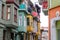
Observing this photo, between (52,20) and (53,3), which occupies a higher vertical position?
(53,3)

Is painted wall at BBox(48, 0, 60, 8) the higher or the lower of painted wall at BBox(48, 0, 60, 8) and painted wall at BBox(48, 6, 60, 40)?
the higher

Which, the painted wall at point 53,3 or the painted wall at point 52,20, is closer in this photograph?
the painted wall at point 52,20

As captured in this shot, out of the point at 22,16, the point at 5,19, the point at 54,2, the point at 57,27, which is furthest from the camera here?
the point at 22,16

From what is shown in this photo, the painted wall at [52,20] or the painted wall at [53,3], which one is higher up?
the painted wall at [53,3]

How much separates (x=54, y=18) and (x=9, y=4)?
1222 centimetres

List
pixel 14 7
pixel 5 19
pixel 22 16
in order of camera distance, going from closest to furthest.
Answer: pixel 5 19
pixel 14 7
pixel 22 16

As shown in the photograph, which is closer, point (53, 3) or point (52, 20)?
point (52, 20)

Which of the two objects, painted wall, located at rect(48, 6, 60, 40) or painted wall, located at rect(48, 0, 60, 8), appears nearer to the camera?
painted wall, located at rect(48, 6, 60, 40)

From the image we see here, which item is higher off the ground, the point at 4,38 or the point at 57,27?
the point at 57,27

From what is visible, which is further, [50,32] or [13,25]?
[13,25]

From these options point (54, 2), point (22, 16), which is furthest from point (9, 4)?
point (54, 2)

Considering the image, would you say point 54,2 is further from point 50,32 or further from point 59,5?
point 50,32

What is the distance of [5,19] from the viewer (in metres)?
26.0

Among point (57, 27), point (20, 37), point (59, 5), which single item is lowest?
point (20, 37)
